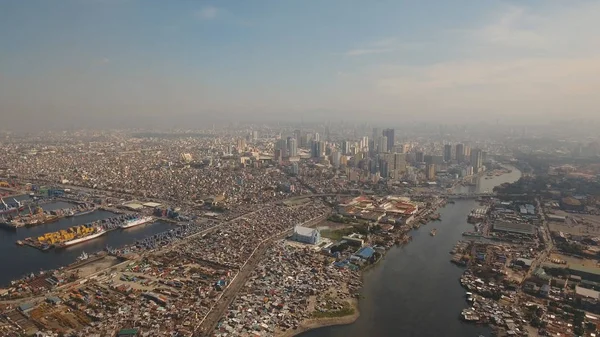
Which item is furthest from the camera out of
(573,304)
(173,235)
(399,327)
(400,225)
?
(400,225)

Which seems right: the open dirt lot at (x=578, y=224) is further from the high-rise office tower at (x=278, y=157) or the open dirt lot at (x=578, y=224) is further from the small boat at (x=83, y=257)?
the high-rise office tower at (x=278, y=157)

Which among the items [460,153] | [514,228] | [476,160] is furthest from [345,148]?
[514,228]

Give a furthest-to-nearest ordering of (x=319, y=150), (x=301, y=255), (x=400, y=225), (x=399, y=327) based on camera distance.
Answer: (x=319, y=150)
(x=400, y=225)
(x=301, y=255)
(x=399, y=327)

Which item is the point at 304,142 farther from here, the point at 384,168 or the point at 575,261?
the point at 575,261

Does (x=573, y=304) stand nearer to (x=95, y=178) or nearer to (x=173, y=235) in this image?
(x=173, y=235)

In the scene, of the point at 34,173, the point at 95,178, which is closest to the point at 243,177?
the point at 95,178

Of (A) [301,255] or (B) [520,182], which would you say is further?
(B) [520,182]

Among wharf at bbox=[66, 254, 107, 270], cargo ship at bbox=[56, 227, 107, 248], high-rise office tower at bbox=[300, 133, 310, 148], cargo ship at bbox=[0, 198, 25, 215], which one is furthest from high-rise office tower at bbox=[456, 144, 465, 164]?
cargo ship at bbox=[0, 198, 25, 215]
